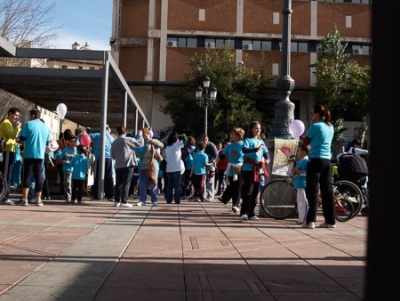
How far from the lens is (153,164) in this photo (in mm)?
13977

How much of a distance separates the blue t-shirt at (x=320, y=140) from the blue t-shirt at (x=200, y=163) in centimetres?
740

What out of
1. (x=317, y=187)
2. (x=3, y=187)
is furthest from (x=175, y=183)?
(x=317, y=187)

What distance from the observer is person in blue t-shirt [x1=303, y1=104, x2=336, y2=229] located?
9.39 m

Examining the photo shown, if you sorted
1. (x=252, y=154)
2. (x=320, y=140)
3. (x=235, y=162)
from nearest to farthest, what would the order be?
(x=320, y=140) → (x=252, y=154) → (x=235, y=162)

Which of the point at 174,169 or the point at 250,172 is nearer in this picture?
the point at 250,172

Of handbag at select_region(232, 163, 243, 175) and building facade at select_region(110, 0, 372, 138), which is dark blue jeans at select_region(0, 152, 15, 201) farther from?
building facade at select_region(110, 0, 372, 138)

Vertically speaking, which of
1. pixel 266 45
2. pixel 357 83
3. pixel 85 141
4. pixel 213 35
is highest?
pixel 213 35

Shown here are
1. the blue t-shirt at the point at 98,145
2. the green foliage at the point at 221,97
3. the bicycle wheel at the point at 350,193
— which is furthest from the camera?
the green foliage at the point at 221,97

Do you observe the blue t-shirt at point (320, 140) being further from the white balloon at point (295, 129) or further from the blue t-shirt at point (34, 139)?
the blue t-shirt at point (34, 139)

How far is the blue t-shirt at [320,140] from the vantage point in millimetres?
9375

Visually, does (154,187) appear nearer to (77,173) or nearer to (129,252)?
(77,173)

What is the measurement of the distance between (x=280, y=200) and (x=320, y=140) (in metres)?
1.98

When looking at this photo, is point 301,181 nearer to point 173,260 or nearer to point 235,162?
point 235,162

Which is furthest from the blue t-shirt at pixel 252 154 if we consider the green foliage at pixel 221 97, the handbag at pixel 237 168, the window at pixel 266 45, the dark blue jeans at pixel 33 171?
the window at pixel 266 45
